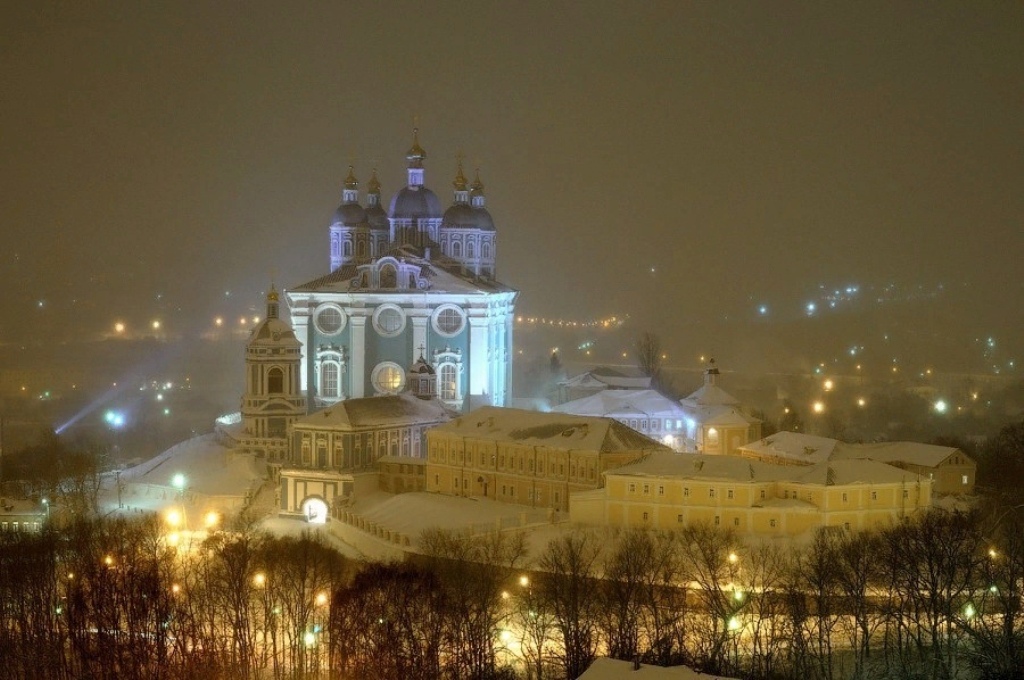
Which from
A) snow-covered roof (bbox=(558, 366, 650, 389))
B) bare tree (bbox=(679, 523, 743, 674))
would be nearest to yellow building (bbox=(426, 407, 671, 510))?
bare tree (bbox=(679, 523, 743, 674))

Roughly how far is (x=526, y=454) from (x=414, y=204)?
1881 centimetres

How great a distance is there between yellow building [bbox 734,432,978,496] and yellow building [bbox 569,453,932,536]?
3634mm

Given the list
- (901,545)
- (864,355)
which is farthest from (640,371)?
(901,545)

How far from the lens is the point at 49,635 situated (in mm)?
32219

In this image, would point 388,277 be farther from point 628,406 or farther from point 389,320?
point 628,406

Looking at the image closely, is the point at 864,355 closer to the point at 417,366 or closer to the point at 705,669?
the point at 417,366

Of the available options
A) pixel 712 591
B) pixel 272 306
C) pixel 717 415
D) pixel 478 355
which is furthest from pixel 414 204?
pixel 712 591

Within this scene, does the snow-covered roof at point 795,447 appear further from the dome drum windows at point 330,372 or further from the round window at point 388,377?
the dome drum windows at point 330,372

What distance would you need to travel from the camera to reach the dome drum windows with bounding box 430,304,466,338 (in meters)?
53.9

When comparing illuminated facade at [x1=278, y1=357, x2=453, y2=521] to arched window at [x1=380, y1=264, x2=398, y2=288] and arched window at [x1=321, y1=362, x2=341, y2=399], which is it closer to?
arched window at [x1=321, y1=362, x2=341, y2=399]

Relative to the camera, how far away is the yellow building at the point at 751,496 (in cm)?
3784

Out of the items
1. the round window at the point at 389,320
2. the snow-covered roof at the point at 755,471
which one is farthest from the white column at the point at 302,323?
the snow-covered roof at the point at 755,471

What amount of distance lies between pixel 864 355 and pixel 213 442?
150 feet

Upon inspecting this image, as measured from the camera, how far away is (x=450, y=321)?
53969 millimetres
